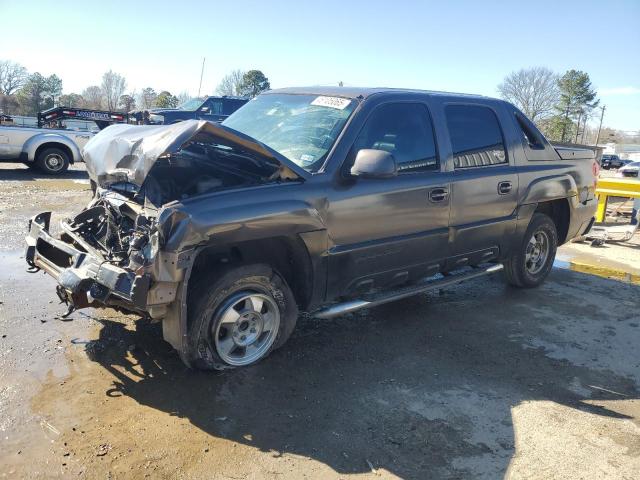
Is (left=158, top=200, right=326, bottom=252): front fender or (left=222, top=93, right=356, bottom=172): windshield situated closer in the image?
(left=158, top=200, right=326, bottom=252): front fender

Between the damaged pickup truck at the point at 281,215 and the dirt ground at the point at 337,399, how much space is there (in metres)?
0.42

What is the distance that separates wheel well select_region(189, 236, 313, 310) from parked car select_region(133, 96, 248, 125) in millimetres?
14206

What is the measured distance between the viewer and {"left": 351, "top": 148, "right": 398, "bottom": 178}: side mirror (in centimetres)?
363

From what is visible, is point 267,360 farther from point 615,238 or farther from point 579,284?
point 615,238

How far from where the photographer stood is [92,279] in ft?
10.8

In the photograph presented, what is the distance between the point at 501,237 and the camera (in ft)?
17.0

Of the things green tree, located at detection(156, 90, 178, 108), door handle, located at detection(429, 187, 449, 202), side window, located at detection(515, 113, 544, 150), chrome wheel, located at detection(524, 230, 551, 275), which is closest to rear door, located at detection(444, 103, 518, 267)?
door handle, located at detection(429, 187, 449, 202)

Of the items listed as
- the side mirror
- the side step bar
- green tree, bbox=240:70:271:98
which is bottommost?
the side step bar

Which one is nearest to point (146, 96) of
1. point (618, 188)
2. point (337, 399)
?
point (618, 188)

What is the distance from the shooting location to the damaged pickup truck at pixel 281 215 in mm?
3252

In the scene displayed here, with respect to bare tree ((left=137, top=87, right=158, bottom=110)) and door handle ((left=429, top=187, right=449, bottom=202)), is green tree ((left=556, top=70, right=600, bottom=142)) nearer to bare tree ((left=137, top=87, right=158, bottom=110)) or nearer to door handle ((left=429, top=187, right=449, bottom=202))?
bare tree ((left=137, top=87, right=158, bottom=110))

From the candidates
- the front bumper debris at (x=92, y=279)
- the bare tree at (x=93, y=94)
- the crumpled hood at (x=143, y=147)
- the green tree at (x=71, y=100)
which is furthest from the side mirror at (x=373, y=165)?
the bare tree at (x=93, y=94)

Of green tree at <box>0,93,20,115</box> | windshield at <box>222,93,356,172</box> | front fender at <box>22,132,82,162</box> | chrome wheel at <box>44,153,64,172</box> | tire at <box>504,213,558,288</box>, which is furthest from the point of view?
green tree at <box>0,93,20,115</box>

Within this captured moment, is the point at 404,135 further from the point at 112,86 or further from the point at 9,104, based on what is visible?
the point at 112,86
